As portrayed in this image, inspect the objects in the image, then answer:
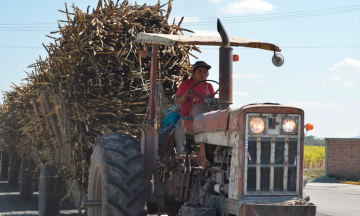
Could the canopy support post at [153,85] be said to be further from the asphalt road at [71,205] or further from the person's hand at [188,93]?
the asphalt road at [71,205]

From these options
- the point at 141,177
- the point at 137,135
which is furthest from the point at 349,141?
the point at 141,177

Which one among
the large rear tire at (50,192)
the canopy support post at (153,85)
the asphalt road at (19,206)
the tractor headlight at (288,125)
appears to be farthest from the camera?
the asphalt road at (19,206)

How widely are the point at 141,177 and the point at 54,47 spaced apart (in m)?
3.44

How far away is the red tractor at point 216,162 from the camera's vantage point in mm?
4258

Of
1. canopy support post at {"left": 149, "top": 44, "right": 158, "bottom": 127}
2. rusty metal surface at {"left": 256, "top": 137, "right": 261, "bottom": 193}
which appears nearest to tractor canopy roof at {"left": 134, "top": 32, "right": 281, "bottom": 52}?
canopy support post at {"left": 149, "top": 44, "right": 158, "bottom": 127}

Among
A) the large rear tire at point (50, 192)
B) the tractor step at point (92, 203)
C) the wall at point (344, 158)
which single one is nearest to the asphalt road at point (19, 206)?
the large rear tire at point (50, 192)

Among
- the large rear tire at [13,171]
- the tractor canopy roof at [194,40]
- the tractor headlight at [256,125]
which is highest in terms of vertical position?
the tractor canopy roof at [194,40]

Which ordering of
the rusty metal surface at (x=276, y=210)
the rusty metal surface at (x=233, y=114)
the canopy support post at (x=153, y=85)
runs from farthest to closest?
the canopy support post at (x=153, y=85), the rusty metal surface at (x=233, y=114), the rusty metal surface at (x=276, y=210)

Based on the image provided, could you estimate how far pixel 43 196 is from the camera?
7801 mm

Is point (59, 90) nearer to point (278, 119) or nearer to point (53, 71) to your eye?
point (53, 71)

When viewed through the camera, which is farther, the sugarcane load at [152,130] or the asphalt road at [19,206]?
the asphalt road at [19,206]

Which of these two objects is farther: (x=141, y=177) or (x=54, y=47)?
(x=54, y=47)

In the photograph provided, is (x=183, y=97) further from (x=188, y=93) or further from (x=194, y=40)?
(x=194, y=40)

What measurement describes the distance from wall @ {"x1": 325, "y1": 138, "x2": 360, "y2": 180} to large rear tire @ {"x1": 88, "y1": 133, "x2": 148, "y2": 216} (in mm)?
18918
